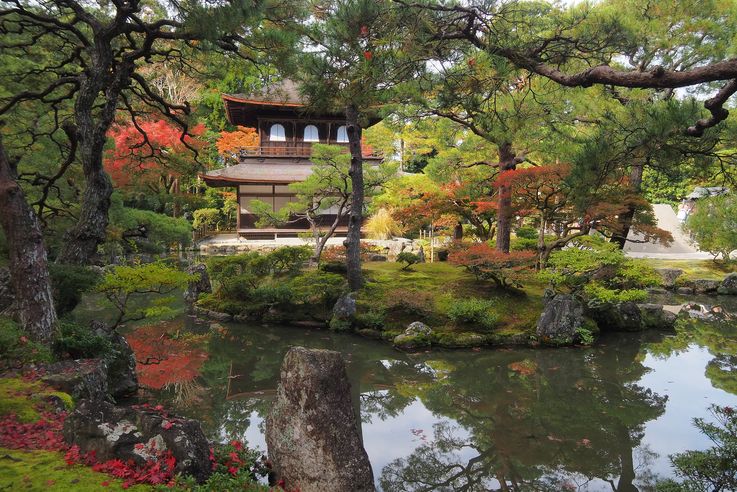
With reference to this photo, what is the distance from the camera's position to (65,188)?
10.3 meters

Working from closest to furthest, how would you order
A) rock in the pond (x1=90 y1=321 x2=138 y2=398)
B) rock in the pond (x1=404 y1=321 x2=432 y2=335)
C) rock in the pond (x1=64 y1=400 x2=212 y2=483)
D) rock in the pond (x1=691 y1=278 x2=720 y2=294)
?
rock in the pond (x1=64 y1=400 x2=212 y2=483) → rock in the pond (x1=90 y1=321 x2=138 y2=398) → rock in the pond (x1=404 y1=321 x2=432 y2=335) → rock in the pond (x1=691 y1=278 x2=720 y2=294)

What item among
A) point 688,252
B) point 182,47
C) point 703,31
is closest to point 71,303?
point 182,47

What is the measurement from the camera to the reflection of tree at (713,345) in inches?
261

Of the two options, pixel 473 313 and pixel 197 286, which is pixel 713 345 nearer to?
pixel 473 313

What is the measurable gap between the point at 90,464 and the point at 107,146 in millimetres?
8893

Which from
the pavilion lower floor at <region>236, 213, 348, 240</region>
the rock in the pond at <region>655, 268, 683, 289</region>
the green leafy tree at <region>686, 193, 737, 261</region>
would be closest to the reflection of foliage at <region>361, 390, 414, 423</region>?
the rock in the pond at <region>655, 268, 683, 289</region>

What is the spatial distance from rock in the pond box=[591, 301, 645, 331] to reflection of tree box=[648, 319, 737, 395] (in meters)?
0.61

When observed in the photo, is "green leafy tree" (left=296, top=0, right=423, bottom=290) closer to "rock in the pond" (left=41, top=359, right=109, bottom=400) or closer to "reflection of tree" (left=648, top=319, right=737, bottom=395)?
"rock in the pond" (left=41, top=359, right=109, bottom=400)

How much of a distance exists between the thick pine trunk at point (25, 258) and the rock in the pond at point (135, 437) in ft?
6.34

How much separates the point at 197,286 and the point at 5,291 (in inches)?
199

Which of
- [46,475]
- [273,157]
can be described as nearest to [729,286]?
[46,475]

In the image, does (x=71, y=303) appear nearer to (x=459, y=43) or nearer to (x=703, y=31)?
(x=459, y=43)

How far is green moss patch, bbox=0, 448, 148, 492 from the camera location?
2447 mm

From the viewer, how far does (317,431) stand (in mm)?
3355
